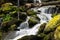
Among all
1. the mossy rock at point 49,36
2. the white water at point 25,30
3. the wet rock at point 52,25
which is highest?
the wet rock at point 52,25

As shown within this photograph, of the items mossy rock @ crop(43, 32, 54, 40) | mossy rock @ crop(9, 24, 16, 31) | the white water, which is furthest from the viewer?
mossy rock @ crop(9, 24, 16, 31)

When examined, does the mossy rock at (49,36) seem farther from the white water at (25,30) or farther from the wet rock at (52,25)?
the white water at (25,30)

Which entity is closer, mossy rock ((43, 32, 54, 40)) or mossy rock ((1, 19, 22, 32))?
mossy rock ((43, 32, 54, 40))

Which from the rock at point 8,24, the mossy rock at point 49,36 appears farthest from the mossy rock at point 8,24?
the mossy rock at point 49,36

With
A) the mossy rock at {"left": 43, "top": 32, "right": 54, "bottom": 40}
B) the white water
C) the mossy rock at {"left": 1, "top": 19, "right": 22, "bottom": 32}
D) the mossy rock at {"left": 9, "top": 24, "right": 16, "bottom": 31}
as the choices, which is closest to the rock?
the mossy rock at {"left": 1, "top": 19, "right": 22, "bottom": 32}

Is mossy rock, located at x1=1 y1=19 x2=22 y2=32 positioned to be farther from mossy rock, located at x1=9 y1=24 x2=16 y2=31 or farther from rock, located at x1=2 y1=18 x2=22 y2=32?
mossy rock, located at x1=9 y1=24 x2=16 y2=31

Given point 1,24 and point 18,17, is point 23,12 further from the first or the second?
point 1,24

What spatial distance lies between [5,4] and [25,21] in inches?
235

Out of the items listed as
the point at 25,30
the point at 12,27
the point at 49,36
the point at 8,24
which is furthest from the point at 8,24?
the point at 49,36

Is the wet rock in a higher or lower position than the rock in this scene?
higher

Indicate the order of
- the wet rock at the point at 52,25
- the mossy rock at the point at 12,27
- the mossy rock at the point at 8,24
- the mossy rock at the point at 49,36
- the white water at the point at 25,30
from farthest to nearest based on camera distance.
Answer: the mossy rock at the point at 8,24 < the mossy rock at the point at 12,27 < the white water at the point at 25,30 < the wet rock at the point at 52,25 < the mossy rock at the point at 49,36

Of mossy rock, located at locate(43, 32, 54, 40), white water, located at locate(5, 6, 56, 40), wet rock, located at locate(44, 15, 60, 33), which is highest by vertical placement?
wet rock, located at locate(44, 15, 60, 33)

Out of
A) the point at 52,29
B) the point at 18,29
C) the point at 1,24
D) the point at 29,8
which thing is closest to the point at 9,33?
the point at 18,29

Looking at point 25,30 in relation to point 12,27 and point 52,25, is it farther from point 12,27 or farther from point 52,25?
point 52,25
